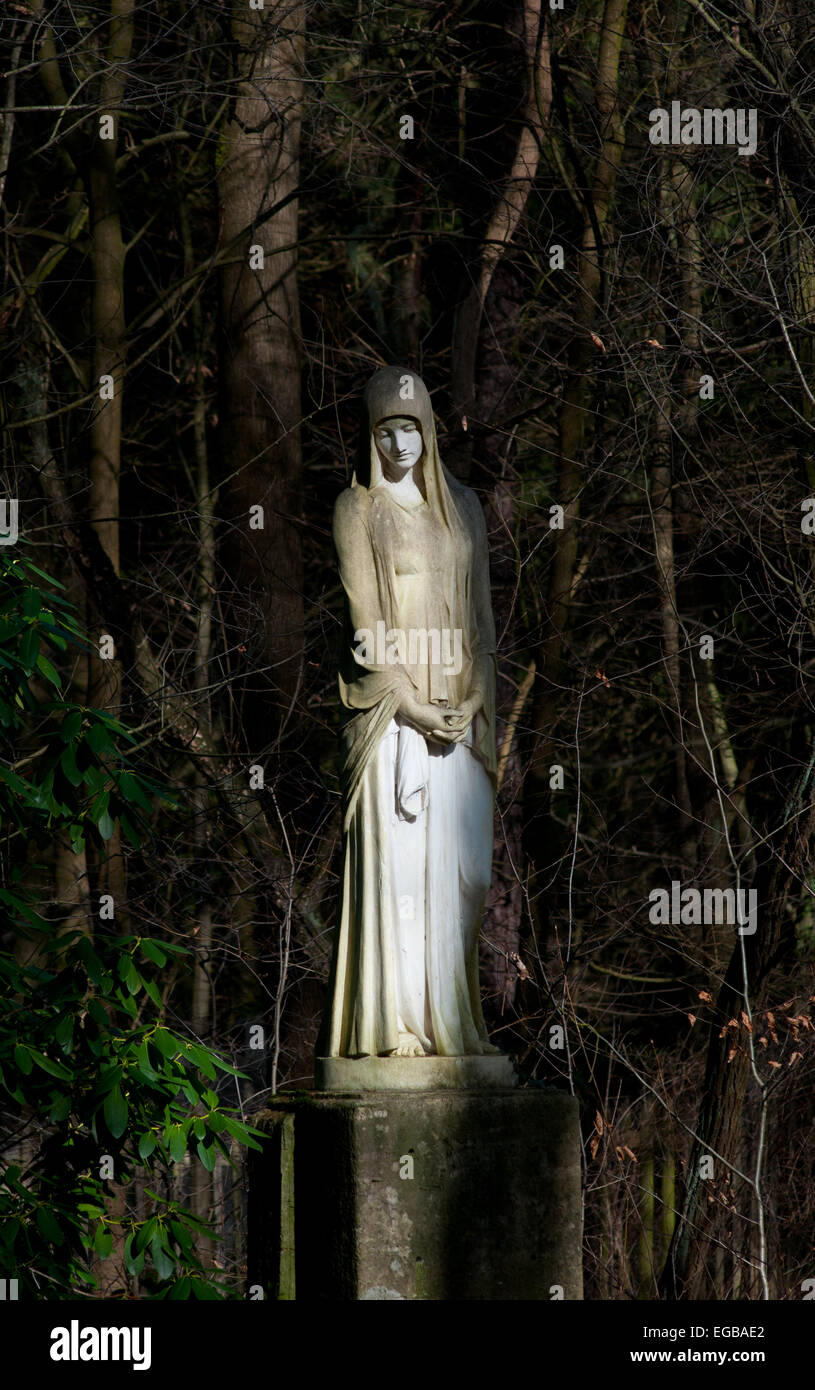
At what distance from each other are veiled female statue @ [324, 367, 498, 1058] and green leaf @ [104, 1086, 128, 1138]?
759 millimetres

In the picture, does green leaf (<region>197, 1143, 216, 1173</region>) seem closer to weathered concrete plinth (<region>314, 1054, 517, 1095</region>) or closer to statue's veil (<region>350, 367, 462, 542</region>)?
weathered concrete plinth (<region>314, 1054, 517, 1095</region>)

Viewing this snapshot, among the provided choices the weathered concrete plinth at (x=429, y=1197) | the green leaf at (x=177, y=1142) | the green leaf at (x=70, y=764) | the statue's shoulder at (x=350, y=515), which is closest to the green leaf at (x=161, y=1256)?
the green leaf at (x=177, y=1142)

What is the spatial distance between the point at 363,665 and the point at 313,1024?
18.9 ft

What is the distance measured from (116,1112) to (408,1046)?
0.98 m

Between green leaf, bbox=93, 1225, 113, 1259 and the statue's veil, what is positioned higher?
the statue's veil

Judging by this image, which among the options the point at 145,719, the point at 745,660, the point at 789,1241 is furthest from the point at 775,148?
the point at 789,1241

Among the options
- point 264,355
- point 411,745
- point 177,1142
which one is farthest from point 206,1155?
point 264,355

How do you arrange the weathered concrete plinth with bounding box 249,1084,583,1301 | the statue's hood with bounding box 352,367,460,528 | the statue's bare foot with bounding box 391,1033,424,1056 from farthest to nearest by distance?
the statue's hood with bounding box 352,367,460,528 → the statue's bare foot with bounding box 391,1033,424,1056 → the weathered concrete plinth with bounding box 249,1084,583,1301

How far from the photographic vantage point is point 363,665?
611 centimetres

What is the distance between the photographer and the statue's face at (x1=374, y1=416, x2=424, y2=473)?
6254 mm

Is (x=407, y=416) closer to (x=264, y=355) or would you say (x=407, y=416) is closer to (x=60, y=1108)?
(x=60, y=1108)

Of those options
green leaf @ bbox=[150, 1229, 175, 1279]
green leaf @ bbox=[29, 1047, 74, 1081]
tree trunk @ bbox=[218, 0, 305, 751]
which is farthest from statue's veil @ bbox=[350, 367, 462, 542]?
tree trunk @ bbox=[218, 0, 305, 751]

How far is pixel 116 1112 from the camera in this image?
546 cm

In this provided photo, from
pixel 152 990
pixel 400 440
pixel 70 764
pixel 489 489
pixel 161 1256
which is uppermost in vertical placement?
pixel 489 489
